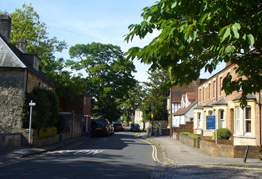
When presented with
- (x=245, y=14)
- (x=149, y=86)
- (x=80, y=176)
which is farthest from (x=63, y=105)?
(x=245, y=14)

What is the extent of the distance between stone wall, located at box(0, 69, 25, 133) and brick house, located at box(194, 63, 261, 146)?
41.3ft

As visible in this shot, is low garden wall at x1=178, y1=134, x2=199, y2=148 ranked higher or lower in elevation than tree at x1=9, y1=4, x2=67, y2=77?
lower

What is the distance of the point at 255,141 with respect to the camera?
624 inches

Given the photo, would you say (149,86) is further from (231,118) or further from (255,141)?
(255,141)

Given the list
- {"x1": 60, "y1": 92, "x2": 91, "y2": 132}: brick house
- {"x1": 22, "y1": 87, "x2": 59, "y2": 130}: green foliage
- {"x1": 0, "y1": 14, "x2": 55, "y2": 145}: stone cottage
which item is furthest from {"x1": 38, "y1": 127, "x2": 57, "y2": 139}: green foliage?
{"x1": 60, "y1": 92, "x2": 91, "y2": 132}: brick house

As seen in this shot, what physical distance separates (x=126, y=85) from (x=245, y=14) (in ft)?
144

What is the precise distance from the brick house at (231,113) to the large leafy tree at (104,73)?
20.7 metres

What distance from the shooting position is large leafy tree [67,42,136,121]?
48031mm

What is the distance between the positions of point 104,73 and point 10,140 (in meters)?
33.0

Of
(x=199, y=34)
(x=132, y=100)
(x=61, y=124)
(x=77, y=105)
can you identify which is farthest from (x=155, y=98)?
(x=199, y=34)

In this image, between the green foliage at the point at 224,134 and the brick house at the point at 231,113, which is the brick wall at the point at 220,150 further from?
the green foliage at the point at 224,134

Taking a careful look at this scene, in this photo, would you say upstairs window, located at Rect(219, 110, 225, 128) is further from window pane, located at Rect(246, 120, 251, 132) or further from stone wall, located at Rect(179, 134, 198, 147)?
window pane, located at Rect(246, 120, 251, 132)

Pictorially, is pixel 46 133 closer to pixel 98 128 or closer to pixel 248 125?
pixel 98 128

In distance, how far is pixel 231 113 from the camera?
20.5 metres
